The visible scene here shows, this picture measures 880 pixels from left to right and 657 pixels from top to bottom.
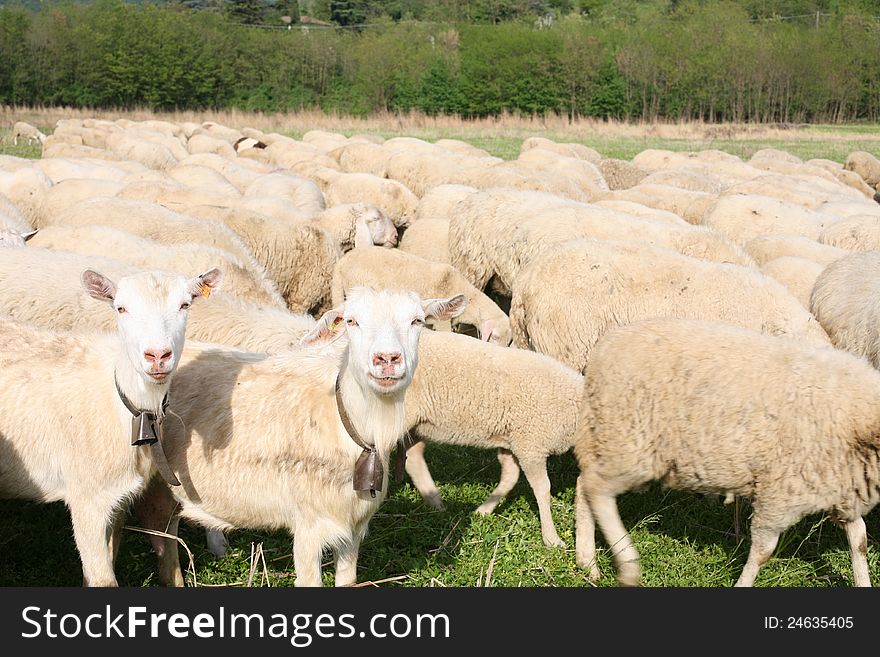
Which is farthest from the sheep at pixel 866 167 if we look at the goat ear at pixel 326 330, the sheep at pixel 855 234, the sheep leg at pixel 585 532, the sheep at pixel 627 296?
the goat ear at pixel 326 330

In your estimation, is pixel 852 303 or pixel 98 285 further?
pixel 852 303

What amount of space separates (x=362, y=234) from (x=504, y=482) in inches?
200

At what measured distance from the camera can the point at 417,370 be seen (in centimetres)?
538

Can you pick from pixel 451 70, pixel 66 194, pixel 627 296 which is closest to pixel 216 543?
pixel 627 296

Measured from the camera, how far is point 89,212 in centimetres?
834

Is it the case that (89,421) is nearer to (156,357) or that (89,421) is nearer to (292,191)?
(156,357)

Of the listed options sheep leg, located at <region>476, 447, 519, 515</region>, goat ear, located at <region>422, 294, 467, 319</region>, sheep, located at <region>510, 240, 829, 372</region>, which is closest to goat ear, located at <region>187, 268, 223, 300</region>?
goat ear, located at <region>422, 294, 467, 319</region>

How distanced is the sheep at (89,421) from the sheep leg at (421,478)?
203 cm

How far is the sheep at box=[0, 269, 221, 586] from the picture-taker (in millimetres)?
3576

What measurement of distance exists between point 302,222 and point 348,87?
46049mm

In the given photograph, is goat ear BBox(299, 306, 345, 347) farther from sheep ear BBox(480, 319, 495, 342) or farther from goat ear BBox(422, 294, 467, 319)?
sheep ear BBox(480, 319, 495, 342)

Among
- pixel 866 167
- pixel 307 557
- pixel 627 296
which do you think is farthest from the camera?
pixel 866 167

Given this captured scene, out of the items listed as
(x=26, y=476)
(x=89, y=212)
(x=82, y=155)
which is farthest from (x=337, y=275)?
(x=82, y=155)

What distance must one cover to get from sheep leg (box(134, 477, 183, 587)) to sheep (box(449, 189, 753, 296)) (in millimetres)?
4267
